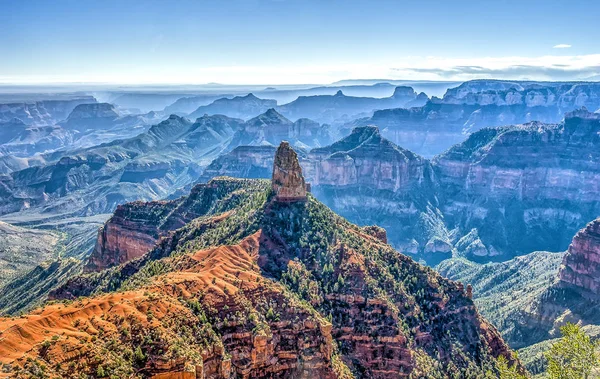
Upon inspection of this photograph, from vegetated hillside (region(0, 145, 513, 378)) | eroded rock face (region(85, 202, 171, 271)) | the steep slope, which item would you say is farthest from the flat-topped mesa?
the steep slope

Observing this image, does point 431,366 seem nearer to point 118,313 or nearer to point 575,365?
point 575,365

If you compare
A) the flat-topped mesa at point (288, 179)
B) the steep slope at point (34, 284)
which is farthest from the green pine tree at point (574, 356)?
the steep slope at point (34, 284)

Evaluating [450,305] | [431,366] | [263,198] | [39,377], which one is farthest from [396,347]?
[39,377]

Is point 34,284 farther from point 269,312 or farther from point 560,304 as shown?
point 560,304

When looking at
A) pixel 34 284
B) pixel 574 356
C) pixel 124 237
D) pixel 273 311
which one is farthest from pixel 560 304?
pixel 34 284

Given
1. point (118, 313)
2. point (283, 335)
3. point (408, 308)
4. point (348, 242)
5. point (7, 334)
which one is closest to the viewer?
point (7, 334)

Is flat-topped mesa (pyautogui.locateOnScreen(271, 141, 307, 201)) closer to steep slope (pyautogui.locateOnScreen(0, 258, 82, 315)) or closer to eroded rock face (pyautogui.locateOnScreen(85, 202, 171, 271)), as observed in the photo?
eroded rock face (pyautogui.locateOnScreen(85, 202, 171, 271))
